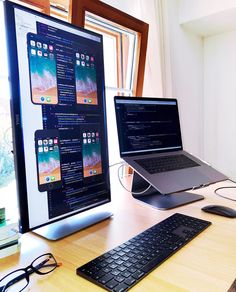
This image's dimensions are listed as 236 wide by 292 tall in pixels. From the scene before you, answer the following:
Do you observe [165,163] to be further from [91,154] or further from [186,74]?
[186,74]

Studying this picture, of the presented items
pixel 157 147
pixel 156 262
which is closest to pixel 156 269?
pixel 156 262

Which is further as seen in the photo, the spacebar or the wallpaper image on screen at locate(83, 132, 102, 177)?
the wallpaper image on screen at locate(83, 132, 102, 177)

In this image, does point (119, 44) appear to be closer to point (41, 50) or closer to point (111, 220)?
point (41, 50)

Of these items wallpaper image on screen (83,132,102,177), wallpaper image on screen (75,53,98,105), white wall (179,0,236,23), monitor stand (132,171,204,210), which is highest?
white wall (179,0,236,23)

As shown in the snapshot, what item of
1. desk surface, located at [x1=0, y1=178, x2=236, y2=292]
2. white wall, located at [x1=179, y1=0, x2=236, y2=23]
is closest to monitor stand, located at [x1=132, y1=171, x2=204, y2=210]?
desk surface, located at [x1=0, y1=178, x2=236, y2=292]

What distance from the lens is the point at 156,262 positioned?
1.92 ft

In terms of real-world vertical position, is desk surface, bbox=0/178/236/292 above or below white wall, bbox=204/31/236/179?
below

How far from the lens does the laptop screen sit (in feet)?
3.61

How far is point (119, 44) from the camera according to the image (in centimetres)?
174

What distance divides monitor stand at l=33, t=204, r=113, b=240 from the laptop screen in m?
0.27

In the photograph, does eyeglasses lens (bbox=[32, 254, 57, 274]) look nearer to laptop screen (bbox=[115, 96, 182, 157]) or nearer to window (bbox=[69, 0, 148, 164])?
laptop screen (bbox=[115, 96, 182, 157])

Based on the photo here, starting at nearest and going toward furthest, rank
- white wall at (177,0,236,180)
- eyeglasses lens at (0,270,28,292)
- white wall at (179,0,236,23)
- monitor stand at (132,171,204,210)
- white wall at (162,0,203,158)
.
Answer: eyeglasses lens at (0,270,28,292) → monitor stand at (132,171,204,210) → white wall at (179,0,236,23) → white wall at (162,0,203,158) → white wall at (177,0,236,180)

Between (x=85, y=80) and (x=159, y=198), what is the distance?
1.81ft

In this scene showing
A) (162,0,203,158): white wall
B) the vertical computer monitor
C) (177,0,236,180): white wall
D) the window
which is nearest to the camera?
the vertical computer monitor
